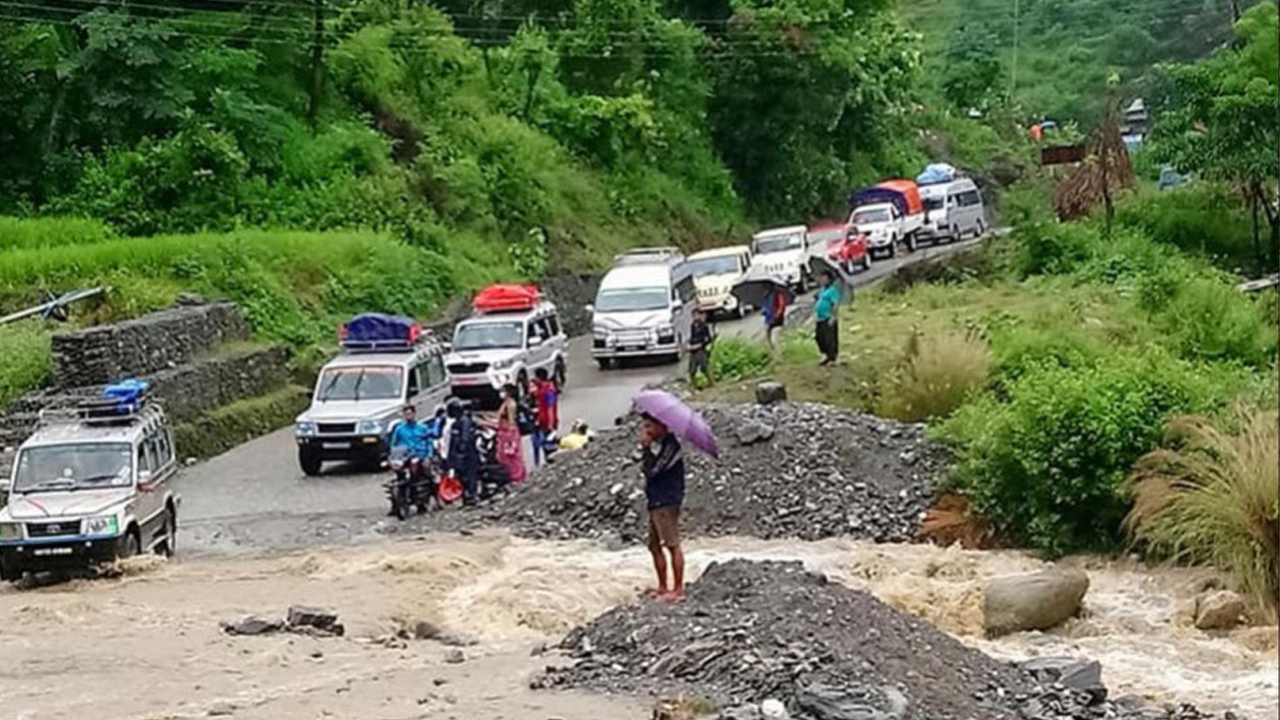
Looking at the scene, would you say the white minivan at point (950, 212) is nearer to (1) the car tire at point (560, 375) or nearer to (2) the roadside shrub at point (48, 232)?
(1) the car tire at point (560, 375)

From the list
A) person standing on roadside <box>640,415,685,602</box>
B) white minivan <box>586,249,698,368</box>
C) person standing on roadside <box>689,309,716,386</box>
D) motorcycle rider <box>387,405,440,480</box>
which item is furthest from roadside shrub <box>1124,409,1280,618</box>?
white minivan <box>586,249,698,368</box>

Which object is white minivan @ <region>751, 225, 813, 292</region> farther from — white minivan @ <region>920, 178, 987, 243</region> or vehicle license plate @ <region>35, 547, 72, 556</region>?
vehicle license plate @ <region>35, 547, 72, 556</region>

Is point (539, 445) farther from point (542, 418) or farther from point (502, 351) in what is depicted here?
point (502, 351)

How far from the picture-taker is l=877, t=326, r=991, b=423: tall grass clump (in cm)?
2423

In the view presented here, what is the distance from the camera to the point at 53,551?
19375 mm

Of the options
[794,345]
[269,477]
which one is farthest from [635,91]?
[269,477]

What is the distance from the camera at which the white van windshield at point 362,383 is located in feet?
91.4

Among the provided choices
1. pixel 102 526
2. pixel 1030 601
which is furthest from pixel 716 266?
pixel 1030 601

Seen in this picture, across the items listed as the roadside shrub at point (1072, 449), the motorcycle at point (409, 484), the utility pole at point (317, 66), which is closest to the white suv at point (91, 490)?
the motorcycle at point (409, 484)

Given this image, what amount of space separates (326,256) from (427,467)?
51.8 feet

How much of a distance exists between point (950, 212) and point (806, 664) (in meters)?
48.0

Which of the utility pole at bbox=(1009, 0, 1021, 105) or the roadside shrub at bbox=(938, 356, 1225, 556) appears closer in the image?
the roadside shrub at bbox=(938, 356, 1225, 556)

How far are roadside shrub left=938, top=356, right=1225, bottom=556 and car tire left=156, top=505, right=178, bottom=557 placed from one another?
31.2 ft

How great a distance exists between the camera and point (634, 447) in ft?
75.8
